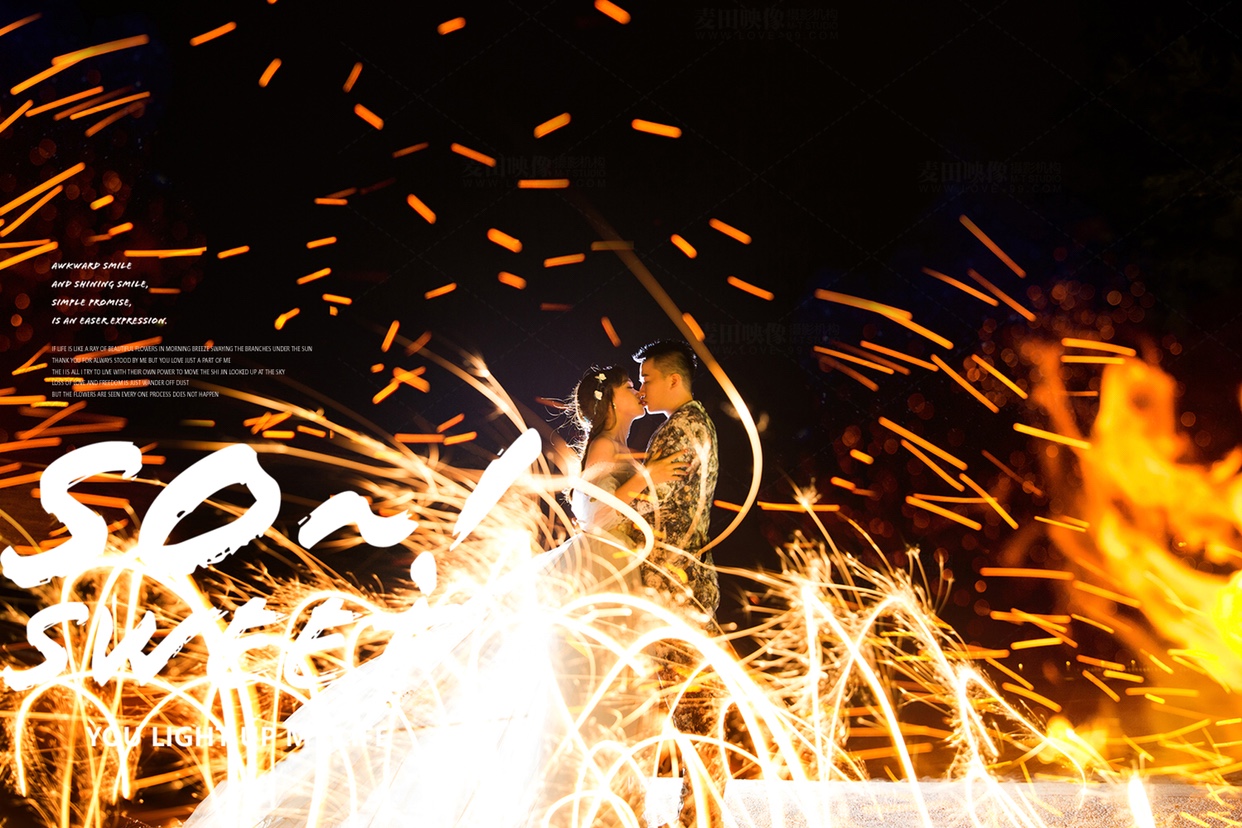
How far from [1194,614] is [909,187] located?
1.91 metres

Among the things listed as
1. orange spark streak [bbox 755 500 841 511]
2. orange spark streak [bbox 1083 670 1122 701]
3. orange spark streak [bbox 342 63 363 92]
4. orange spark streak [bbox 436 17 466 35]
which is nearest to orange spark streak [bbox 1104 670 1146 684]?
orange spark streak [bbox 1083 670 1122 701]

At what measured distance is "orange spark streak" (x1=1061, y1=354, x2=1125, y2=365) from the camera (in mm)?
3324

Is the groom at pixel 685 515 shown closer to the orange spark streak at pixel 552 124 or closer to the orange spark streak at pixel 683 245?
the orange spark streak at pixel 683 245

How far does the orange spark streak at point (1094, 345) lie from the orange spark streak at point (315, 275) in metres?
2.75

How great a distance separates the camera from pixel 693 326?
3359mm

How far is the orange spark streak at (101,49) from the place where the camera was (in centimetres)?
342

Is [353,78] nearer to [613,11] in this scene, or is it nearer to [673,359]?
[613,11]

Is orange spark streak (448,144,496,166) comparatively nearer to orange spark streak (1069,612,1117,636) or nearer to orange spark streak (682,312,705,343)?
orange spark streak (682,312,705,343)

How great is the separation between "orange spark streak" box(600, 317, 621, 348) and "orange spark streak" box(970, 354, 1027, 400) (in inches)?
51.8

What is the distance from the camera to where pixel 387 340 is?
338 cm

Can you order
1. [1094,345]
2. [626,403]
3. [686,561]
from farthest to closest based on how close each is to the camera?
[1094,345] → [626,403] → [686,561]

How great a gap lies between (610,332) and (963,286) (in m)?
1.32

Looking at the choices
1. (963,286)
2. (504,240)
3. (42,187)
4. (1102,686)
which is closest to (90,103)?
(42,187)

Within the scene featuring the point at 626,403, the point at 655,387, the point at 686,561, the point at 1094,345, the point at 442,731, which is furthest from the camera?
the point at 1094,345
